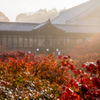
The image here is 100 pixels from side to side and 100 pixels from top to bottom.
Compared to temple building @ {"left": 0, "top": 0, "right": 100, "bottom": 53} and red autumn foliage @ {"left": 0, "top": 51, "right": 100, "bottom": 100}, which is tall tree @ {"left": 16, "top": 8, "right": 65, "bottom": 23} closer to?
temple building @ {"left": 0, "top": 0, "right": 100, "bottom": 53}

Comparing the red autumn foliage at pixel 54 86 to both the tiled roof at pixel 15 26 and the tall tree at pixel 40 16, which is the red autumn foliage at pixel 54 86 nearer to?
the tiled roof at pixel 15 26

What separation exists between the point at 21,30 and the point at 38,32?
2792 mm

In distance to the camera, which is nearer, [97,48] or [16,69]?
[16,69]

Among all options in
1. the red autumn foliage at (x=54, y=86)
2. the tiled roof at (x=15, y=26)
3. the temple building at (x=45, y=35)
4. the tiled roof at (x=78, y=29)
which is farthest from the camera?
the tiled roof at (x=78, y=29)

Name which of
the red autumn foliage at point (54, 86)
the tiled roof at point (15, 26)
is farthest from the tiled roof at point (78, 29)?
the red autumn foliage at point (54, 86)

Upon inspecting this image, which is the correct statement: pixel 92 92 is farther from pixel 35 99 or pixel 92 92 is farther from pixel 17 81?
pixel 17 81

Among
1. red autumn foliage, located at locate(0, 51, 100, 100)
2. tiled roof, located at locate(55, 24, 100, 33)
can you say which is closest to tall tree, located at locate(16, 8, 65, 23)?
tiled roof, located at locate(55, 24, 100, 33)

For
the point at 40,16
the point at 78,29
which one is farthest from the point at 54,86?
the point at 40,16

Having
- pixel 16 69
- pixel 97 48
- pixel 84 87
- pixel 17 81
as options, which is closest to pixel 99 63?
pixel 84 87

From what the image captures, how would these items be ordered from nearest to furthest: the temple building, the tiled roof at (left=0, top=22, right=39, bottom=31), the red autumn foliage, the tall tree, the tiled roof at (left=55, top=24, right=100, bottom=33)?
the red autumn foliage < the temple building < the tiled roof at (left=0, top=22, right=39, bottom=31) < the tiled roof at (left=55, top=24, right=100, bottom=33) < the tall tree

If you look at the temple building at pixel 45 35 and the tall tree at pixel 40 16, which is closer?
the temple building at pixel 45 35

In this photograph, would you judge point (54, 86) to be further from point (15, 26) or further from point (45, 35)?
point (15, 26)

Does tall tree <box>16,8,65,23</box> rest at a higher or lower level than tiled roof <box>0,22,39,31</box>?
higher

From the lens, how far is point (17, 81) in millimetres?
4961
